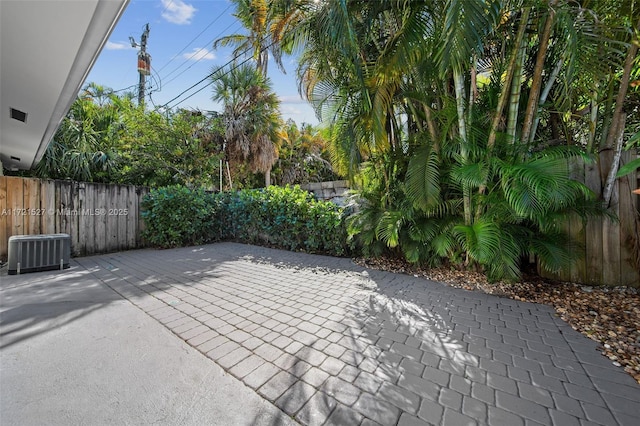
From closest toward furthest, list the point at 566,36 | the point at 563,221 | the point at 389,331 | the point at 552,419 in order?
1. the point at 552,419
2. the point at 389,331
3. the point at 566,36
4. the point at 563,221

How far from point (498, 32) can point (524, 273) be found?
3496 mm

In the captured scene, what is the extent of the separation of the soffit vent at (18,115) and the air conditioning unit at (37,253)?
6.36 feet

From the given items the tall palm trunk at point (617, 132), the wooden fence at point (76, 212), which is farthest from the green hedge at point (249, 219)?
the tall palm trunk at point (617, 132)

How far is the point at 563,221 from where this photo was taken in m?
3.52

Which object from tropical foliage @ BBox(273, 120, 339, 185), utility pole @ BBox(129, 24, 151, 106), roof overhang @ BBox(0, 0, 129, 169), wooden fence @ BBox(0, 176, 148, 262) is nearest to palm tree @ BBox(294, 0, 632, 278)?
roof overhang @ BBox(0, 0, 129, 169)

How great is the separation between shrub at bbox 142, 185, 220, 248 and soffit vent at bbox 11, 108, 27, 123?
3028 mm

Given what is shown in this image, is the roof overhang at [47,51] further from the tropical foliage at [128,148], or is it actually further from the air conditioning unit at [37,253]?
the tropical foliage at [128,148]

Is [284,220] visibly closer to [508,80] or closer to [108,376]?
[108,376]

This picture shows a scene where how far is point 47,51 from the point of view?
2.32 meters

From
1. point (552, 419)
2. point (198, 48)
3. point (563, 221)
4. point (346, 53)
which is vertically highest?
point (198, 48)

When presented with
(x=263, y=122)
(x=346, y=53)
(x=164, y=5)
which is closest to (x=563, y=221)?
(x=346, y=53)

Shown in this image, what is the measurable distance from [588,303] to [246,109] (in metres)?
10.8

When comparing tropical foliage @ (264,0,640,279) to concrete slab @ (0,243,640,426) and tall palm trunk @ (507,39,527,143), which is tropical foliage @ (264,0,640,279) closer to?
tall palm trunk @ (507,39,527,143)

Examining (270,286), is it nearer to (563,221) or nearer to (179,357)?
(179,357)
